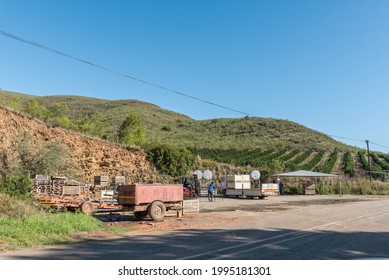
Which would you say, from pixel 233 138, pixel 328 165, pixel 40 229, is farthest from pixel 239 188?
pixel 233 138

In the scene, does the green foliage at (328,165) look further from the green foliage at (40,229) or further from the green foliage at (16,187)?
the green foliage at (40,229)

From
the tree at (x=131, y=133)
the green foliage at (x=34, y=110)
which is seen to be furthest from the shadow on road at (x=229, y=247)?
the tree at (x=131, y=133)

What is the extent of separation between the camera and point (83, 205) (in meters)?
17.5

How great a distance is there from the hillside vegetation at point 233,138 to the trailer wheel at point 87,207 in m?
30.4

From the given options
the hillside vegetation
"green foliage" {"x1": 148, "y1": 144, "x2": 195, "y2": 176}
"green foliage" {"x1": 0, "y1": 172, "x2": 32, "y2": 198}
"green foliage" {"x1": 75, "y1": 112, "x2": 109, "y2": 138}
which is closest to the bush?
"green foliage" {"x1": 0, "y1": 172, "x2": 32, "y2": 198}

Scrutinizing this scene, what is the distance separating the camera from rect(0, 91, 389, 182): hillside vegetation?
6012 centimetres

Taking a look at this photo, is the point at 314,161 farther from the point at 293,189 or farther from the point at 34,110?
the point at 34,110

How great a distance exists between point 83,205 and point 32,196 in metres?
2.34

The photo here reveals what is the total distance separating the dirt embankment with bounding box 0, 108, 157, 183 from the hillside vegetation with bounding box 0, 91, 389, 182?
13323mm

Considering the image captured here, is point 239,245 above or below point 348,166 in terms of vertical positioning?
below

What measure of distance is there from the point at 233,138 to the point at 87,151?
235 ft

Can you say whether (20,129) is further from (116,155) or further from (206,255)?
(206,255)

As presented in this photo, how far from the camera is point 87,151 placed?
32.1 meters

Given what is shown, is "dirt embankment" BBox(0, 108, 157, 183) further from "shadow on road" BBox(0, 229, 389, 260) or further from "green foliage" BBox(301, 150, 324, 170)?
"green foliage" BBox(301, 150, 324, 170)
